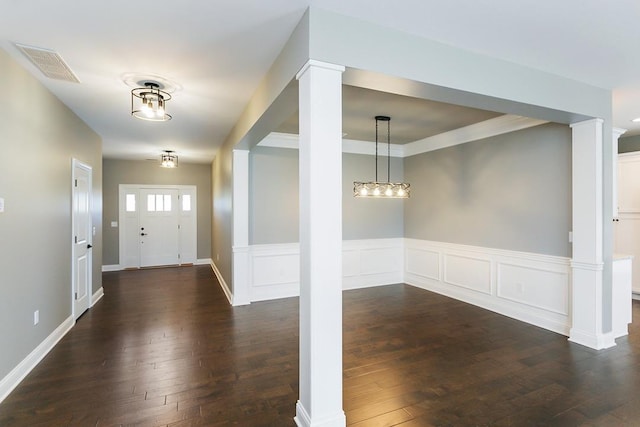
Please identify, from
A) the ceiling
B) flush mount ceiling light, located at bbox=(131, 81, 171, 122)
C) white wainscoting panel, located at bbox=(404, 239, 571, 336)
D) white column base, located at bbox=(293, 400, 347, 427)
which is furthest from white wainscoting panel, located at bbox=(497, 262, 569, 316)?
flush mount ceiling light, located at bbox=(131, 81, 171, 122)

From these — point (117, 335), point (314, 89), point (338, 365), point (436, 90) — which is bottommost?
point (117, 335)

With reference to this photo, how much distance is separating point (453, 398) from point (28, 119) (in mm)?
4318

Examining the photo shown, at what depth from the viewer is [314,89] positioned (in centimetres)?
190

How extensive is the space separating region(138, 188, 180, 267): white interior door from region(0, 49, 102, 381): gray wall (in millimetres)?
4186

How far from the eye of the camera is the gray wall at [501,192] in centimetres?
376

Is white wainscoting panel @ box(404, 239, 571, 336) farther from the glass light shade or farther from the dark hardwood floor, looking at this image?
the glass light shade

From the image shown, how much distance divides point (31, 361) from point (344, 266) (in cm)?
422

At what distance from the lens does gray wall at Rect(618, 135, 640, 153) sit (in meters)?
4.99

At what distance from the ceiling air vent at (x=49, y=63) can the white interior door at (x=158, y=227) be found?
5511 mm

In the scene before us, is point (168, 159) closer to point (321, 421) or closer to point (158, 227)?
point (158, 227)

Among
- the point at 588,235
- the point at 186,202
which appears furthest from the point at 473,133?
the point at 186,202

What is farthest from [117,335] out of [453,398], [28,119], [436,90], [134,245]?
[134,245]

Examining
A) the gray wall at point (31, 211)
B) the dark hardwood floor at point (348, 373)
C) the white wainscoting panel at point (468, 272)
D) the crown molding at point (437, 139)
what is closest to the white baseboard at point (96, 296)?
the dark hardwood floor at point (348, 373)

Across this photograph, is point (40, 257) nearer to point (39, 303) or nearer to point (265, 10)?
point (39, 303)
